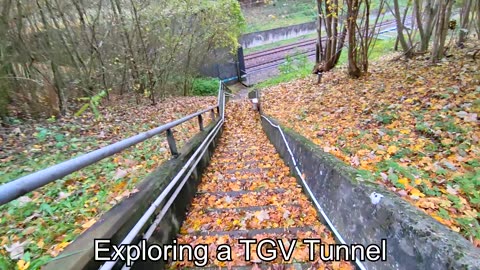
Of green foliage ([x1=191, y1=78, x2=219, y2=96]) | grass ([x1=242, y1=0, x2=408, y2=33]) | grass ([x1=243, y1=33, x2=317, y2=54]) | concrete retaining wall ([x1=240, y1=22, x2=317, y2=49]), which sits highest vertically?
grass ([x1=242, y1=0, x2=408, y2=33])

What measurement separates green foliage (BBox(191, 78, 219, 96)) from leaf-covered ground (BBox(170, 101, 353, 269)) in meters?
14.9

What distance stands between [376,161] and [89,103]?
26.6ft

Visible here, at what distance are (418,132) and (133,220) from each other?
373 centimetres

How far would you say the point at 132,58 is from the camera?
10.1 metres

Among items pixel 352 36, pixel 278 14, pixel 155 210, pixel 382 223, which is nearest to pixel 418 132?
pixel 382 223

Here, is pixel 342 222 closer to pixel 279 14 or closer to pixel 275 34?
pixel 275 34

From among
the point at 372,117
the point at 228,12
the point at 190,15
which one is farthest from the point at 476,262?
the point at 228,12

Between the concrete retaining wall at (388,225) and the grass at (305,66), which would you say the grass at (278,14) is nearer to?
the grass at (305,66)

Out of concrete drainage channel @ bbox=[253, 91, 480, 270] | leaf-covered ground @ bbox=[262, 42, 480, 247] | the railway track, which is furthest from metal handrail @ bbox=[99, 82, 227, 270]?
the railway track

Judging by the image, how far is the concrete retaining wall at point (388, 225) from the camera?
141 cm

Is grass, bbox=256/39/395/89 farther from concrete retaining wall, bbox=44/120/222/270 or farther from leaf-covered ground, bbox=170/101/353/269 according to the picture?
concrete retaining wall, bbox=44/120/222/270

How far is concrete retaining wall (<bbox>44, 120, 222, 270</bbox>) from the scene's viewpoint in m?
1.52

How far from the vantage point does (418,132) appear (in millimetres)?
3773

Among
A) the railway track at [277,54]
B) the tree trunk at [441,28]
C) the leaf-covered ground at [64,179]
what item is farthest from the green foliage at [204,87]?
the tree trunk at [441,28]
